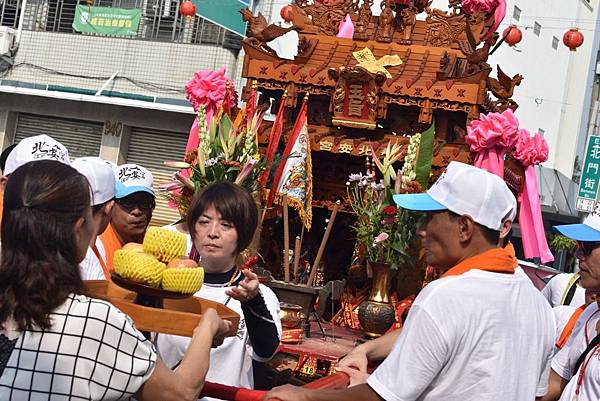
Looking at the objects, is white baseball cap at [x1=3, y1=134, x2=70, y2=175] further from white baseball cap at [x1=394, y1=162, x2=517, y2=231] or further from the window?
the window

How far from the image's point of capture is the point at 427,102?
7035mm

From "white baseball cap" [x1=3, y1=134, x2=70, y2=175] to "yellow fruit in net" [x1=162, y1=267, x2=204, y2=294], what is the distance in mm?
1020

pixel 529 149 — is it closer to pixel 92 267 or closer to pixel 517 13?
pixel 92 267

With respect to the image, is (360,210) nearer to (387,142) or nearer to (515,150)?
(387,142)

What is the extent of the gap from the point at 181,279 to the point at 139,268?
110 mm

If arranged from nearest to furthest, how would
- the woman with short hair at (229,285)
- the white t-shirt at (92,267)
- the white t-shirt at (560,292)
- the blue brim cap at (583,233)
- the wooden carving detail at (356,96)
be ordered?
the woman with short hair at (229,285) → the white t-shirt at (92,267) → the blue brim cap at (583,233) → the white t-shirt at (560,292) → the wooden carving detail at (356,96)

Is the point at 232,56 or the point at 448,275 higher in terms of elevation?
the point at 232,56

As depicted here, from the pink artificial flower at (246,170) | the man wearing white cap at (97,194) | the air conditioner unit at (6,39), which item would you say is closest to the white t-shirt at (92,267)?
the man wearing white cap at (97,194)

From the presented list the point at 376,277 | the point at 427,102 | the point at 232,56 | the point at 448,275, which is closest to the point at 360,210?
the point at 376,277

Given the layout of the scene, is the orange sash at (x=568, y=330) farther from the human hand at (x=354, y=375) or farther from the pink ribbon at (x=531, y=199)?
the pink ribbon at (x=531, y=199)

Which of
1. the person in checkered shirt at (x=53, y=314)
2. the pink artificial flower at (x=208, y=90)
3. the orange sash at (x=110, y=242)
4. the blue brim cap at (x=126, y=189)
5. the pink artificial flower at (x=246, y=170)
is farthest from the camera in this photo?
the pink artificial flower at (x=208, y=90)

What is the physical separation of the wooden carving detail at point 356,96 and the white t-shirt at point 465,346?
4596 millimetres

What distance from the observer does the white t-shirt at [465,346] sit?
2.39 meters

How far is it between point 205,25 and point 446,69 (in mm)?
13058
